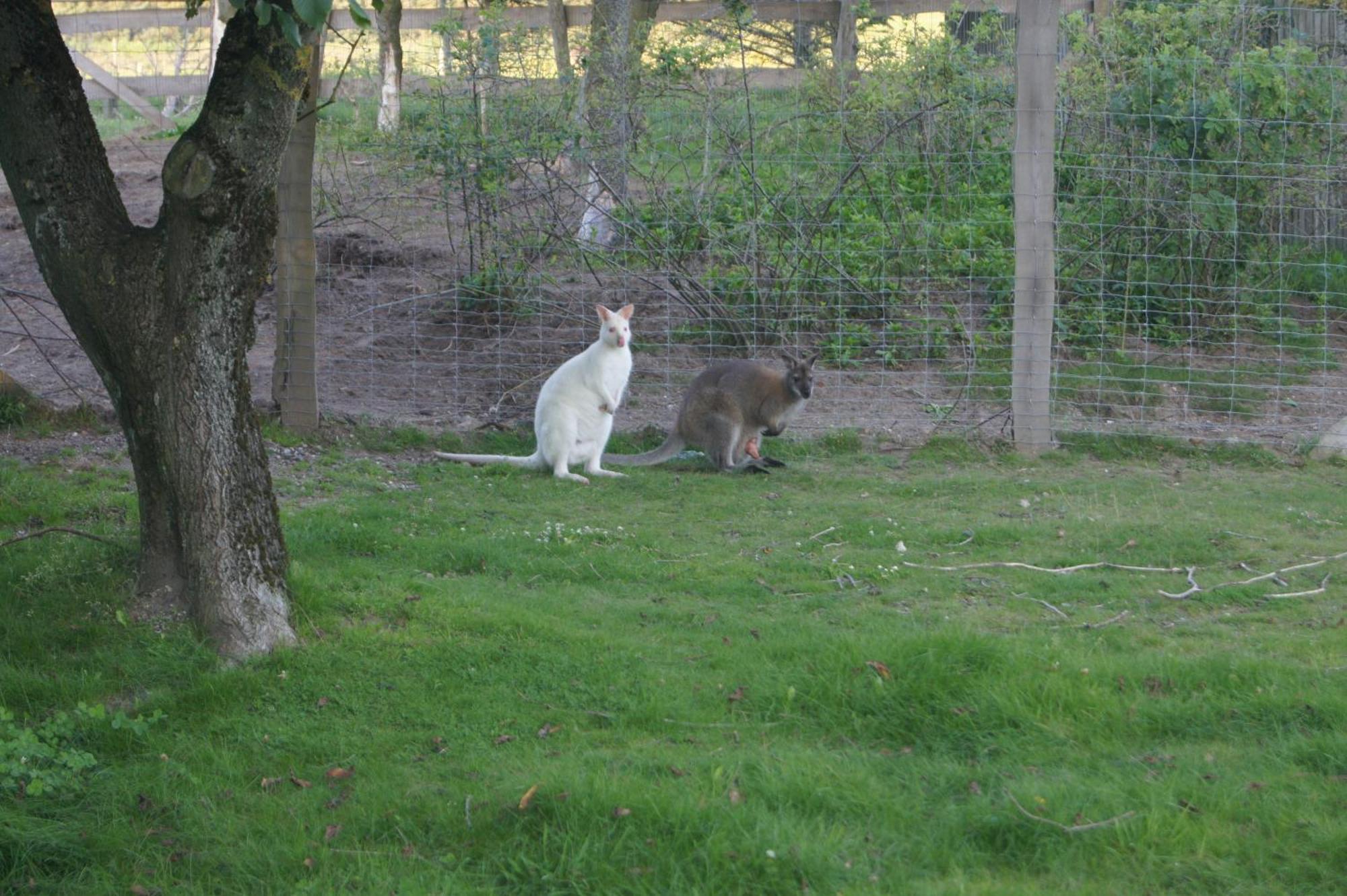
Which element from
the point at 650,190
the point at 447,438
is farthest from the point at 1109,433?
the point at 447,438

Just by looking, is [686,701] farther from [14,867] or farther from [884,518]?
[884,518]

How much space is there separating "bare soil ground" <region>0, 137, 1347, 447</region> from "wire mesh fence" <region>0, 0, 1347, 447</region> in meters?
0.04

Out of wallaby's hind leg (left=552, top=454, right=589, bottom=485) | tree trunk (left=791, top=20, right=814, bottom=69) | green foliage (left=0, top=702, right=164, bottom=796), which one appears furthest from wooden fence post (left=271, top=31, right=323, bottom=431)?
green foliage (left=0, top=702, right=164, bottom=796)

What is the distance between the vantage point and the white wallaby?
8.19m

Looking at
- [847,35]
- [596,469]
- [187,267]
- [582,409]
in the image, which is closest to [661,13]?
[847,35]

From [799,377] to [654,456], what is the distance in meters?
1.13

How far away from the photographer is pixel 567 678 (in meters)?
4.54

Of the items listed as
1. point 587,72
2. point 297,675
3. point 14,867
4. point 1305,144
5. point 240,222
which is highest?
point 587,72

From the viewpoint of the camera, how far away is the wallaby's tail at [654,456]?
877 centimetres

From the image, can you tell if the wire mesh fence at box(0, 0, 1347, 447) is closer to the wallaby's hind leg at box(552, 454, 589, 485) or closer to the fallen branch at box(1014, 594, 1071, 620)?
the wallaby's hind leg at box(552, 454, 589, 485)

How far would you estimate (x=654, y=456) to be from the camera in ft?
29.0

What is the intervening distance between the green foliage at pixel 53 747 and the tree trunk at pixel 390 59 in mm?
8837

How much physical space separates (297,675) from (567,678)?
96 centimetres

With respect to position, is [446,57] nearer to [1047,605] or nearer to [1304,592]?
[1047,605]
